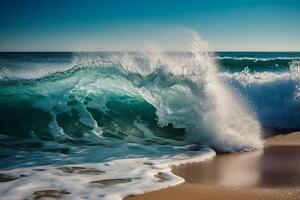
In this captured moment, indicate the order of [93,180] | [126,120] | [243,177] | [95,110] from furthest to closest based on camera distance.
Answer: [95,110] < [126,120] < [243,177] < [93,180]

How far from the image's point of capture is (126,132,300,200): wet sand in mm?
5051

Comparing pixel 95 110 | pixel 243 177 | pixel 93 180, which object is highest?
pixel 95 110

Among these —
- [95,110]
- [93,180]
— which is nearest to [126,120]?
[95,110]

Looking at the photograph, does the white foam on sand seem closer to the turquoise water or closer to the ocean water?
the ocean water

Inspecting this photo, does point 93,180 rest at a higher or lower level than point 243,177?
higher

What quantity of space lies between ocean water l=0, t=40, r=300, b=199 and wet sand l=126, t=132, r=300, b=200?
278 mm

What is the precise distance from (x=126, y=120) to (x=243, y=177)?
4928mm

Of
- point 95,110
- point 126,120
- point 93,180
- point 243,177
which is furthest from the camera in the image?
point 95,110

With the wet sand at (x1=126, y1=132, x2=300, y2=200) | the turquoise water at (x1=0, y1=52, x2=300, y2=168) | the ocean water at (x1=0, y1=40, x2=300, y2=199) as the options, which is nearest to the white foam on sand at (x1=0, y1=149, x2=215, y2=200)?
the ocean water at (x1=0, y1=40, x2=300, y2=199)

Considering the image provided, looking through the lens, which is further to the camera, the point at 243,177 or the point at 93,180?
the point at 243,177

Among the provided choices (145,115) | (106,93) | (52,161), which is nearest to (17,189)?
(52,161)

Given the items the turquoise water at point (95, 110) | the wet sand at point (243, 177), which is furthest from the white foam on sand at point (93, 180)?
the turquoise water at point (95, 110)

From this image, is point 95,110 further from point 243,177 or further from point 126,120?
point 243,177

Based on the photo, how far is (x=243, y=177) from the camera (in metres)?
5.92
